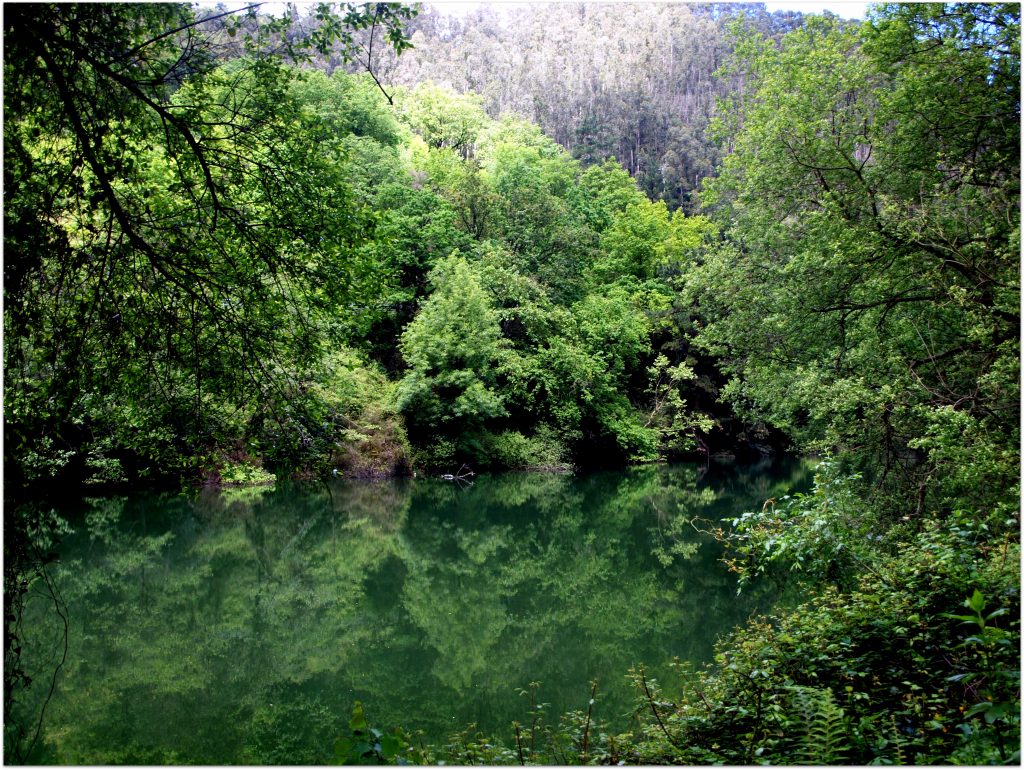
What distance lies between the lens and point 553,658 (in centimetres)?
906

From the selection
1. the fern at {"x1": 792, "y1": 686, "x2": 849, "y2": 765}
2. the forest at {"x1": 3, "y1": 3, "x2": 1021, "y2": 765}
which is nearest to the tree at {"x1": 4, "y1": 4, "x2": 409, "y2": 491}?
the forest at {"x1": 3, "y1": 3, "x2": 1021, "y2": 765}

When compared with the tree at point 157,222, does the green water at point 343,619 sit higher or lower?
lower

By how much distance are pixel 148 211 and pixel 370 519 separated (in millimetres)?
14387

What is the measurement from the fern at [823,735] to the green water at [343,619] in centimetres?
294

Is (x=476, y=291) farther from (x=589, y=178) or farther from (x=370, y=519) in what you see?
(x=589, y=178)

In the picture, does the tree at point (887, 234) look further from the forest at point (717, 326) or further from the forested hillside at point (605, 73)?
the forested hillside at point (605, 73)

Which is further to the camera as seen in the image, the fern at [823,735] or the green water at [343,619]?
the green water at [343,619]

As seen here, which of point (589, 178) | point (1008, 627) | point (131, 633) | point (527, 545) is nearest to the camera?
point (1008, 627)

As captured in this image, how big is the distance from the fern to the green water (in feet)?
9.66

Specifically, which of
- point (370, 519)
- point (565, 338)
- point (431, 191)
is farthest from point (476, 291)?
point (370, 519)

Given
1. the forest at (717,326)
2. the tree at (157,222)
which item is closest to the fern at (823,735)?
the forest at (717,326)

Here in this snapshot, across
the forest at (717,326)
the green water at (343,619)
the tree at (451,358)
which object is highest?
the tree at (451,358)

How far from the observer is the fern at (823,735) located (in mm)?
3566

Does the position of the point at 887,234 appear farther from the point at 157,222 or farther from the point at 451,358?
the point at 451,358
